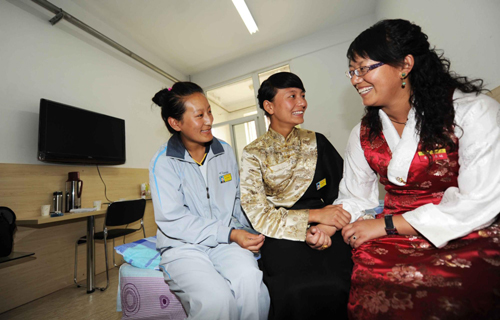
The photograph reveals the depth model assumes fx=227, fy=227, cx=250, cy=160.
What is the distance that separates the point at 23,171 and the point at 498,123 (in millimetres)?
3481

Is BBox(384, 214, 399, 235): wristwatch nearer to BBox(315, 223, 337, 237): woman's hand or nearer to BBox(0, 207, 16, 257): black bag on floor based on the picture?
BBox(315, 223, 337, 237): woman's hand

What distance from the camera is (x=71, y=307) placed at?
1981 mm

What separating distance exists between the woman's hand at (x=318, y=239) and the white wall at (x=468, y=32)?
1.66 meters

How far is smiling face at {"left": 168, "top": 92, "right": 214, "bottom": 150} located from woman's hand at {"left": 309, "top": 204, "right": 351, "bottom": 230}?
0.74 metres

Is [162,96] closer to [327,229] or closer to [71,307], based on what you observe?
[327,229]

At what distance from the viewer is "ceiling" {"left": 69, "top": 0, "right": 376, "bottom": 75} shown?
3356 mm

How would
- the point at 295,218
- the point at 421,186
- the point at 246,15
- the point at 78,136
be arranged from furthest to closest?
the point at 246,15
the point at 78,136
the point at 295,218
the point at 421,186

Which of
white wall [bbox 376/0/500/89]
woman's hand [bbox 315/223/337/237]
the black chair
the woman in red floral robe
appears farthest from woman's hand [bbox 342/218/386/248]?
the black chair

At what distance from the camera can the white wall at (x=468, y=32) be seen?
1.52 m

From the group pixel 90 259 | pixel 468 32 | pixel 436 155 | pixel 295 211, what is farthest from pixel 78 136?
pixel 468 32

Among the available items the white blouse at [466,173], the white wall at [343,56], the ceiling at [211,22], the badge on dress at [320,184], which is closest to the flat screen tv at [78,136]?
the ceiling at [211,22]

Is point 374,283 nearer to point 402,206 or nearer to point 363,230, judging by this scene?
point 363,230

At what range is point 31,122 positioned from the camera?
96.2 inches

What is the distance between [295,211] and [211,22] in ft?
12.3
